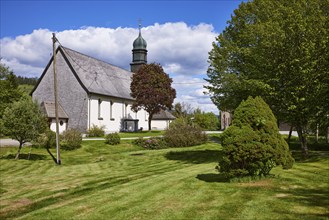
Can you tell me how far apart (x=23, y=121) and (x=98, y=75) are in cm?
2679

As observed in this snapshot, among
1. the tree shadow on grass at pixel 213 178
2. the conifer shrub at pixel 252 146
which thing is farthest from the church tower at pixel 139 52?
the conifer shrub at pixel 252 146

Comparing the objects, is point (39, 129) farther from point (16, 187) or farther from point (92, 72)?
point (92, 72)

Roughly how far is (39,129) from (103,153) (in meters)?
7.19

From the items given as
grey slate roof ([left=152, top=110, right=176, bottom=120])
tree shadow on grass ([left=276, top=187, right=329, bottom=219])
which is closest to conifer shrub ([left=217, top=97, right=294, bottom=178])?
tree shadow on grass ([left=276, top=187, right=329, bottom=219])

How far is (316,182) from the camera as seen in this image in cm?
1126

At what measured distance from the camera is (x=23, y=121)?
23.8 meters

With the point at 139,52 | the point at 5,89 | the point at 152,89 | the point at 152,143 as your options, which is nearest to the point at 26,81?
the point at 139,52

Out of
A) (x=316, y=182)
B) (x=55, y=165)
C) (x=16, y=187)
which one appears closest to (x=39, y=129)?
(x=55, y=165)

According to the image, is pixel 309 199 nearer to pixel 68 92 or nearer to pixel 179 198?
pixel 179 198

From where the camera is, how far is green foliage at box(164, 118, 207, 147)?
3400cm

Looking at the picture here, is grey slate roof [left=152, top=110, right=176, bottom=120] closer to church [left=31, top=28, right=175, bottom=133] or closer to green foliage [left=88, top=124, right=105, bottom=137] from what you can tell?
church [left=31, top=28, right=175, bottom=133]

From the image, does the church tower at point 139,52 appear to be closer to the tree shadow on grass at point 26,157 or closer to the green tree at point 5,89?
the green tree at point 5,89

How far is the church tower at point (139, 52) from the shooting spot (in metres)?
65.8

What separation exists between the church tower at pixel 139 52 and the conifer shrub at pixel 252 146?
5567cm
